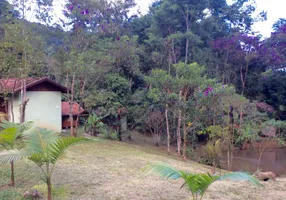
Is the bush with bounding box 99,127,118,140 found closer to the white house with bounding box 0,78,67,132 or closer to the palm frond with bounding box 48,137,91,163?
the white house with bounding box 0,78,67,132

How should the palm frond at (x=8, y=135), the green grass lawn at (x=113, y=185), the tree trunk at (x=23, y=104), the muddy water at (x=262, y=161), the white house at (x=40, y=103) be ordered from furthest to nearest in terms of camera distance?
1. the muddy water at (x=262, y=161)
2. the white house at (x=40, y=103)
3. the tree trunk at (x=23, y=104)
4. the green grass lawn at (x=113, y=185)
5. the palm frond at (x=8, y=135)

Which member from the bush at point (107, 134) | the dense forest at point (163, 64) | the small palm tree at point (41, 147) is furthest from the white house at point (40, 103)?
the small palm tree at point (41, 147)

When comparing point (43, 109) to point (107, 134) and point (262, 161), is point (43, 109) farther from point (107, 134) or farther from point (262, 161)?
point (262, 161)

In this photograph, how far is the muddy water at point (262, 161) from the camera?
1565 centimetres

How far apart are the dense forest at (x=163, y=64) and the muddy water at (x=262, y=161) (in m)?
1.05

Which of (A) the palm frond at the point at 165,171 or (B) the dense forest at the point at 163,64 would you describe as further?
(B) the dense forest at the point at 163,64

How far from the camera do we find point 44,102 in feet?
49.8

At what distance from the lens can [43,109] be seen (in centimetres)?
1512

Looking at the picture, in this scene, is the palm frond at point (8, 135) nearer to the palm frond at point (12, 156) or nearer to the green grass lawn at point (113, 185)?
the palm frond at point (12, 156)

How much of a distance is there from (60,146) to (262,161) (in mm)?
15727

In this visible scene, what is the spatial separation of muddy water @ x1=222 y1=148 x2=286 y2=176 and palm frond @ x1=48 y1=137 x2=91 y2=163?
12203 mm

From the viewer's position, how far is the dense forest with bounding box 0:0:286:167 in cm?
1448

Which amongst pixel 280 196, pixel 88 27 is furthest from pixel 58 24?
pixel 280 196

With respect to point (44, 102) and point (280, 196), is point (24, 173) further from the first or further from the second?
point (44, 102)
